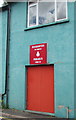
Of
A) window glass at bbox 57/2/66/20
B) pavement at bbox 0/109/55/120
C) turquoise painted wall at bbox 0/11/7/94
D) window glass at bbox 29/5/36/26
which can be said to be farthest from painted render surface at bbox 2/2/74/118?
pavement at bbox 0/109/55/120

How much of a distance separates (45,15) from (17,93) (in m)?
4.09

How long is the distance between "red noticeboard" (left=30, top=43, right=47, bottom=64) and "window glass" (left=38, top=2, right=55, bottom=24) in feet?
4.00

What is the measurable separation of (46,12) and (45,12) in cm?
7

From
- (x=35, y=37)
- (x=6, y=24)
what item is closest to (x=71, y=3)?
(x=35, y=37)

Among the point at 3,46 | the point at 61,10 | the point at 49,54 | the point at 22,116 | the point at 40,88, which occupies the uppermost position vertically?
the point at 61,10

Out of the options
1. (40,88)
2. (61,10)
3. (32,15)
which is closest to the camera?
(61,10)

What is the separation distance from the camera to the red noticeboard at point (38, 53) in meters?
10.0

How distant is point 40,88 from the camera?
33.2ft

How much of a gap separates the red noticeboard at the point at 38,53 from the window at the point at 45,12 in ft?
3.86

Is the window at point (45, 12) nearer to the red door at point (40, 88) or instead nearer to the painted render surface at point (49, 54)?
the painted render surface at point (49, 54)

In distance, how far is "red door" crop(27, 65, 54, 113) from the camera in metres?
9.74

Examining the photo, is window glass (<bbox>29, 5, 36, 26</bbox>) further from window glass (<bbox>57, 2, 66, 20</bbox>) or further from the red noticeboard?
window glass (<bbox>57, 2, 66, 20</bbox>)

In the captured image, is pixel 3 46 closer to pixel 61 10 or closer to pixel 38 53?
pixel 38 53

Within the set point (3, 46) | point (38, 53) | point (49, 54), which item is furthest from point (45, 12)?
point (3, 46)
